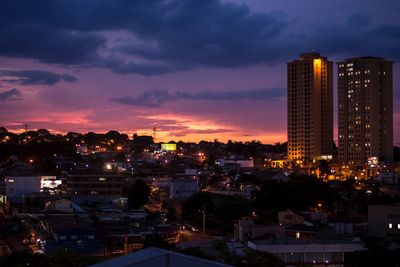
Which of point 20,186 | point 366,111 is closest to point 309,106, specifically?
point 366,111

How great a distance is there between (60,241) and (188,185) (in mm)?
12777

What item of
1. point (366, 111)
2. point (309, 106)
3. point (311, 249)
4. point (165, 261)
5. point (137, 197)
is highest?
point (309, 106)

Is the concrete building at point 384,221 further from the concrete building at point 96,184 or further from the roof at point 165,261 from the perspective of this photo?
the roof at point 165,261

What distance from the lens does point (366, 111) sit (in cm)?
3953

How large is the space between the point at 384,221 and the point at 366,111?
87.9 ft

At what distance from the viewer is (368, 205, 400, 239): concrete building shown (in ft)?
44.9

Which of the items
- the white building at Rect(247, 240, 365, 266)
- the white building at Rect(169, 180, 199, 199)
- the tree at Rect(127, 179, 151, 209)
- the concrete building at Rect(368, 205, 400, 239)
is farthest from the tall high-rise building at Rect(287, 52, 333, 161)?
the white building at Rect(247, 240, 365, 266)

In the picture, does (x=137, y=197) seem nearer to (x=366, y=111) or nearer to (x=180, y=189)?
(x=180, y=189)

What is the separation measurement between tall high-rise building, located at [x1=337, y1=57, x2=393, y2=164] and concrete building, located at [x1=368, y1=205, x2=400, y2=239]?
2586 cm

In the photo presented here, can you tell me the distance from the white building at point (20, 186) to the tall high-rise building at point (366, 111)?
76.2 feet

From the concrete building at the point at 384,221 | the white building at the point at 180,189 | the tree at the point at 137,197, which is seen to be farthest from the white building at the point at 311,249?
the white building at the point at 180,189

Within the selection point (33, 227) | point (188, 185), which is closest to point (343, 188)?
point (188, 185)

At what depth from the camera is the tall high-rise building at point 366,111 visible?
129ft

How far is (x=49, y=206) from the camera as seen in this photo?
18328 millimetres
